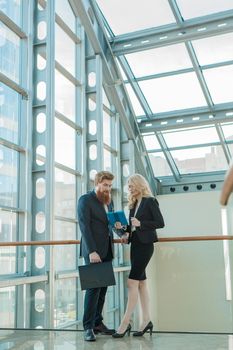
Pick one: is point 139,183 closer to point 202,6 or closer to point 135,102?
point 202,6

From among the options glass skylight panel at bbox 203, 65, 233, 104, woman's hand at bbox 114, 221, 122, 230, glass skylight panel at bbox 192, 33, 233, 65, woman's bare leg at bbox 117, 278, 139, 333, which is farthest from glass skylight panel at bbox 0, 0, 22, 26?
woman's bare leg at bbox 117, 278, 139, 333

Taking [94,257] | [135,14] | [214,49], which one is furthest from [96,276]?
[214,49]

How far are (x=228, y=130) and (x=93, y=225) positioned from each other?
25.3 feet

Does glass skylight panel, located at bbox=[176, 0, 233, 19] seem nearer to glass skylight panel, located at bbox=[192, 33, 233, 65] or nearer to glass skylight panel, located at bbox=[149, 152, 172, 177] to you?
glass skylight panel, located at bbox=[192, 33, 233, 65]

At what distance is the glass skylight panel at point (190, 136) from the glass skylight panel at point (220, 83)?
2.83 ft

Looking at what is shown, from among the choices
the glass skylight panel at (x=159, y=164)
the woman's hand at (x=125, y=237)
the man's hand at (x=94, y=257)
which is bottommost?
the man's hand at (x=94, y=257)

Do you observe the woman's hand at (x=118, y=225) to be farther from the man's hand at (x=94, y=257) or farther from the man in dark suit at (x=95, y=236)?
the man's hand at (x=94, y=257)

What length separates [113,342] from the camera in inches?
135

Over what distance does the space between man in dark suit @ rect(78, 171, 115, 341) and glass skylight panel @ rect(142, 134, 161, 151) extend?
300 inches

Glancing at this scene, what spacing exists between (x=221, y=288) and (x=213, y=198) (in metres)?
7.79

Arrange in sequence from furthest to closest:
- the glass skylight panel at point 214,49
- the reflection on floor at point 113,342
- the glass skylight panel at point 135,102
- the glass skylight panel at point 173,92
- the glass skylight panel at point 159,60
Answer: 1. the glass skylight panel at point 135,102
2. the glass skylight panel at point 173,92
3. the glass skylight panel at point 159,60
4. the glass skylight panel at point 214,49
5. the reflection on floor at point 113,342


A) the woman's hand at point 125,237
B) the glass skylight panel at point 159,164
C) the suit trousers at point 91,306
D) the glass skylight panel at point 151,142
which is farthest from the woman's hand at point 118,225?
the glass skylight panel at point 159,164

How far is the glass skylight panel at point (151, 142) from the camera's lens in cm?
1126

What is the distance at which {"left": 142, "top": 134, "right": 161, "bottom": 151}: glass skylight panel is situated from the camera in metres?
11.3
